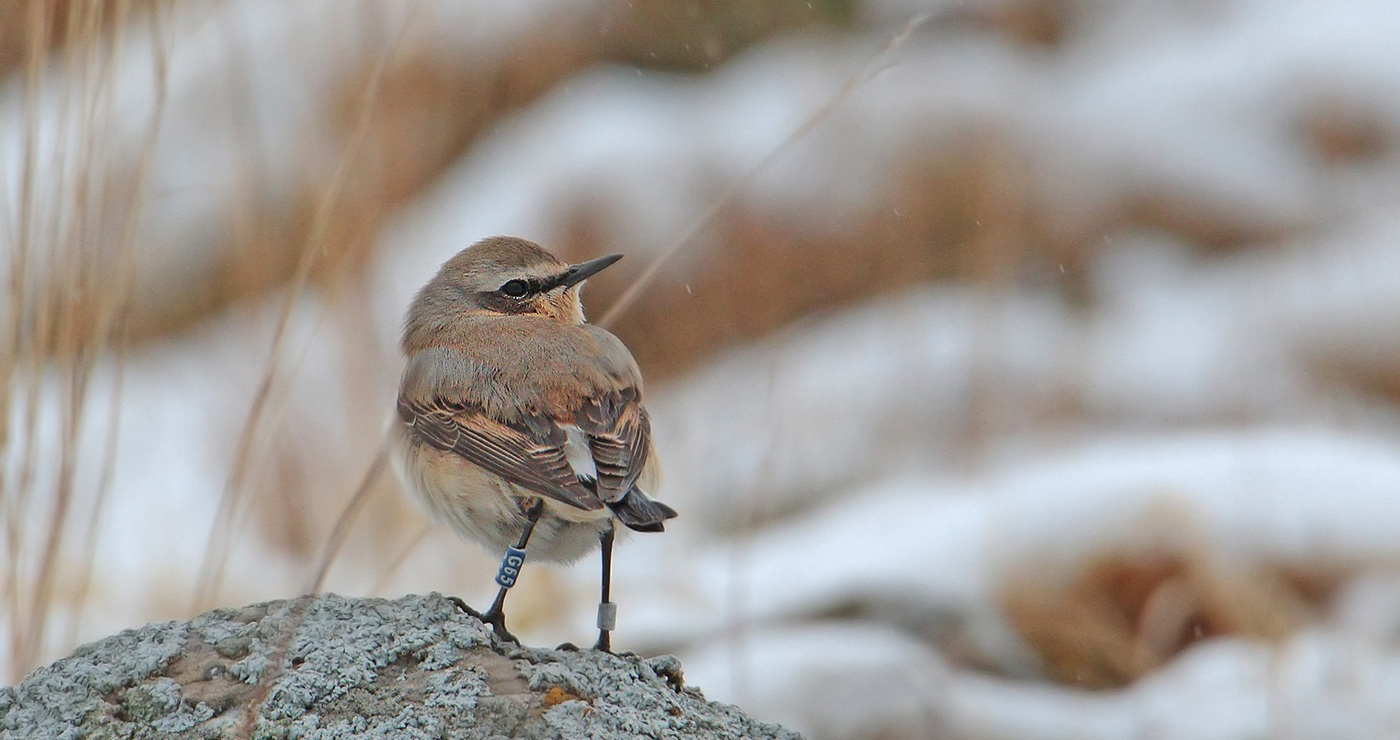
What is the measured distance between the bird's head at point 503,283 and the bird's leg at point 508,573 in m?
0.53

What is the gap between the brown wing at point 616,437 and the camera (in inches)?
82.8

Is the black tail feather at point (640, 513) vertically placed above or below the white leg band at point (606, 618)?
above

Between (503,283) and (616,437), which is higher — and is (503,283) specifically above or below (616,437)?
above

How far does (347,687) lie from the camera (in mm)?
1827

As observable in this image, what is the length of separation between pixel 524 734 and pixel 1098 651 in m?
3.26

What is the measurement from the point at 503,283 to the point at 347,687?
3.25 feet

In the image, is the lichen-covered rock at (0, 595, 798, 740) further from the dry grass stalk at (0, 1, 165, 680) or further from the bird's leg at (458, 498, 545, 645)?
the dry grass stalk at (0, 1, 165, 680)

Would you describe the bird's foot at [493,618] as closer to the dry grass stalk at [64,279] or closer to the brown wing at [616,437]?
the brown wing at [616,437]

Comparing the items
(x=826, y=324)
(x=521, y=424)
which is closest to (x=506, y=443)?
(x=521, y=424)

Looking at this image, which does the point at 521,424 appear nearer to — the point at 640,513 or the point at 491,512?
the point at 491,512

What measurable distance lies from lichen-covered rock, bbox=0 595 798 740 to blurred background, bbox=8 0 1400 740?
81 centimetres

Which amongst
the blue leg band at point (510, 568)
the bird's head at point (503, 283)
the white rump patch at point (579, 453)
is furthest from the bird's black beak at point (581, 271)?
the blue leg band at point (510, 568)

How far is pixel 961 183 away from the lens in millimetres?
7891

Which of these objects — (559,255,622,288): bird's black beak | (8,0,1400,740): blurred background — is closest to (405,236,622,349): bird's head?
(559,255,622,288): bird's black beak
